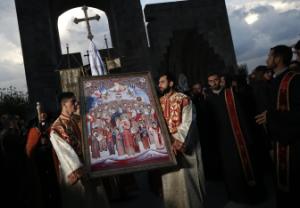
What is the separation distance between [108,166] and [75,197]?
56 cm

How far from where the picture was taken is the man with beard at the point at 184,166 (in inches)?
184

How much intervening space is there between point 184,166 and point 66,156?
1447 millimetres

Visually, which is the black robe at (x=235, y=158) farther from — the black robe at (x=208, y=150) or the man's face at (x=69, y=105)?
the man's face at (x=69, y=105)

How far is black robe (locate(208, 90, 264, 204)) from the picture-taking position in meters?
5.65

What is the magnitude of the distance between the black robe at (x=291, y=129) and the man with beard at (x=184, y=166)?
1094mm

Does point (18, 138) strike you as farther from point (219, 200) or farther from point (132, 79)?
point (219, 200)

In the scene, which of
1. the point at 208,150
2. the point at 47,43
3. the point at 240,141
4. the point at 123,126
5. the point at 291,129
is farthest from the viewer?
the point at 47,43

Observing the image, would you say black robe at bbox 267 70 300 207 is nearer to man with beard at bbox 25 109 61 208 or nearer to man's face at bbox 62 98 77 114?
man's face at bbox 62 98 77 114

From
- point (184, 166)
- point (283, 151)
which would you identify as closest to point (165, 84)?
point (184, 166)

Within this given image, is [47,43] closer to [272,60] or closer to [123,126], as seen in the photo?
[123,126]

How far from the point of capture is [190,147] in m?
4.80

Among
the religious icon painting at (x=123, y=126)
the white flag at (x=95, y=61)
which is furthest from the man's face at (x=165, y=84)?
the white flag at (x=95, y=61)

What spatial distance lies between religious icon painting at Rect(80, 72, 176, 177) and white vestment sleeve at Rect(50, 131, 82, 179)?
13cm

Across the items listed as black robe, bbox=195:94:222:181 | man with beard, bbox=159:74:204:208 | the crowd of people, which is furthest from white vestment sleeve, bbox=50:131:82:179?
black robe, bbox=195:94:222:181
